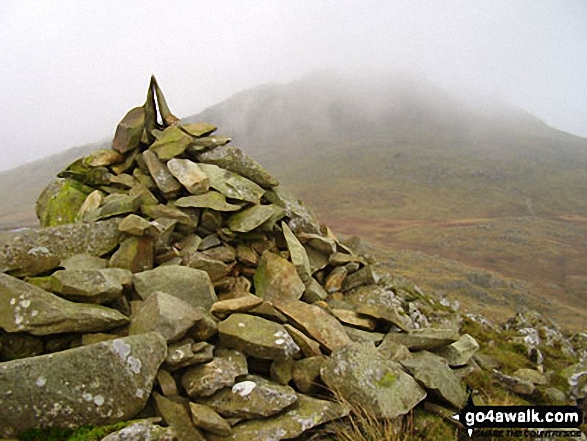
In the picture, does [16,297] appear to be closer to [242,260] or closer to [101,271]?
[101,271]

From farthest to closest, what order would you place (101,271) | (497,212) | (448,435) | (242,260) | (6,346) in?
1. (497,212)
2. (242,260)
3. (101,271)
4. (448,435)
5. (6,346)

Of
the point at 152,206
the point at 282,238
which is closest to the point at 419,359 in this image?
the point at 282,238

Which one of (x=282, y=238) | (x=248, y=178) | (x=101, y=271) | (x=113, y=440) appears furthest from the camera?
(x=248, y=178)

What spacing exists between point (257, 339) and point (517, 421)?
462 centimetres

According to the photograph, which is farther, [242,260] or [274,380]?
[242,260]

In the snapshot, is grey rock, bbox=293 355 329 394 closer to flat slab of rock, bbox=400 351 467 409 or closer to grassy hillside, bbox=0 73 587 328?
flat slab of rock, bbox=400 351 467 409

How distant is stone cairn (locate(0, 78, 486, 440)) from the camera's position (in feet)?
16.2

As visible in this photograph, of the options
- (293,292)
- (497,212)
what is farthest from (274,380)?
(497,212)

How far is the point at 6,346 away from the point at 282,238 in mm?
5669

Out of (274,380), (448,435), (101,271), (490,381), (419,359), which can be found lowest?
(490,381)

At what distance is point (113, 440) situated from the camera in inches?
173

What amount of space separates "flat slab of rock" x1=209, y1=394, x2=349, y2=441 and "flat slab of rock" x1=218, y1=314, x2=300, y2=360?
2.62ft

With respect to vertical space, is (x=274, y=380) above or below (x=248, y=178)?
below

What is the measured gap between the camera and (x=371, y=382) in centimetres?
576
